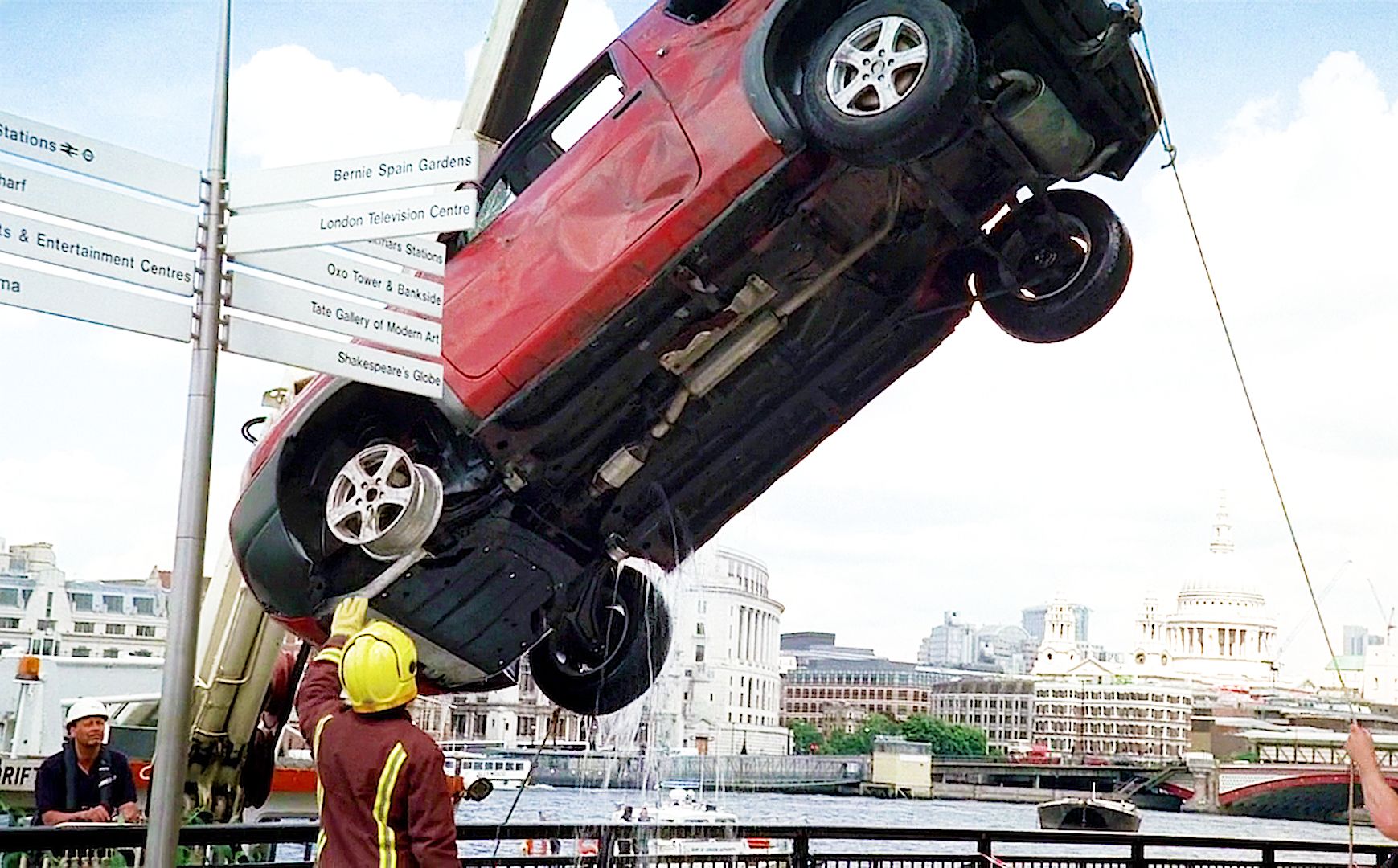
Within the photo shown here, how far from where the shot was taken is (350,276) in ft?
13.6

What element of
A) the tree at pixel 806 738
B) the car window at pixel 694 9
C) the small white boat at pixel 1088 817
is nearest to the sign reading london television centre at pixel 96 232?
the car window at pixel 694 9

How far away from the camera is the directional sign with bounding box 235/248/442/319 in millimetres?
4016

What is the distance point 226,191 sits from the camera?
156 inches

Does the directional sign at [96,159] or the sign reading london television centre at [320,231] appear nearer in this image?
the directional sign at [96,159]

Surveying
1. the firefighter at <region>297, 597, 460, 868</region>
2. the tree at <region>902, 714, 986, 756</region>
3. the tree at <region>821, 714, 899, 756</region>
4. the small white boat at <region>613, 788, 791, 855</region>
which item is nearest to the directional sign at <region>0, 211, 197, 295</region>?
the firefighter at <region>297, 597, 460, 868</region>

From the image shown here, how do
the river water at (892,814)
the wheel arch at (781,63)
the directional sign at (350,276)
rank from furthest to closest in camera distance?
the river water at (892,814)
the wheel arch at (781,63)
the directional sign at (350,276)

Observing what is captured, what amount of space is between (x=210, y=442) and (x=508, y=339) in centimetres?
214

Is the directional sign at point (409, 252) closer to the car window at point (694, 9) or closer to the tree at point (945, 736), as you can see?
the car window at point (694, 9)

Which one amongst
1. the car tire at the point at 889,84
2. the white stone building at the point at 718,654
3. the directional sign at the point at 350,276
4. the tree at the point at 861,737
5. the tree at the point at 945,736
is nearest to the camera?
the directional sign at the point at 350,276

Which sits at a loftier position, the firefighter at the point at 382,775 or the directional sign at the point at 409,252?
the directional sign at the point at 409,252

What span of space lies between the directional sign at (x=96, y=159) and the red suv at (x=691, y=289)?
6.78ft

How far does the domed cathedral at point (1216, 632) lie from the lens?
5603 centimetres

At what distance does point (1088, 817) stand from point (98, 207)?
132 ft

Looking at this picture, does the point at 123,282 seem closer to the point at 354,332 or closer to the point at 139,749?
the point at 354,332
